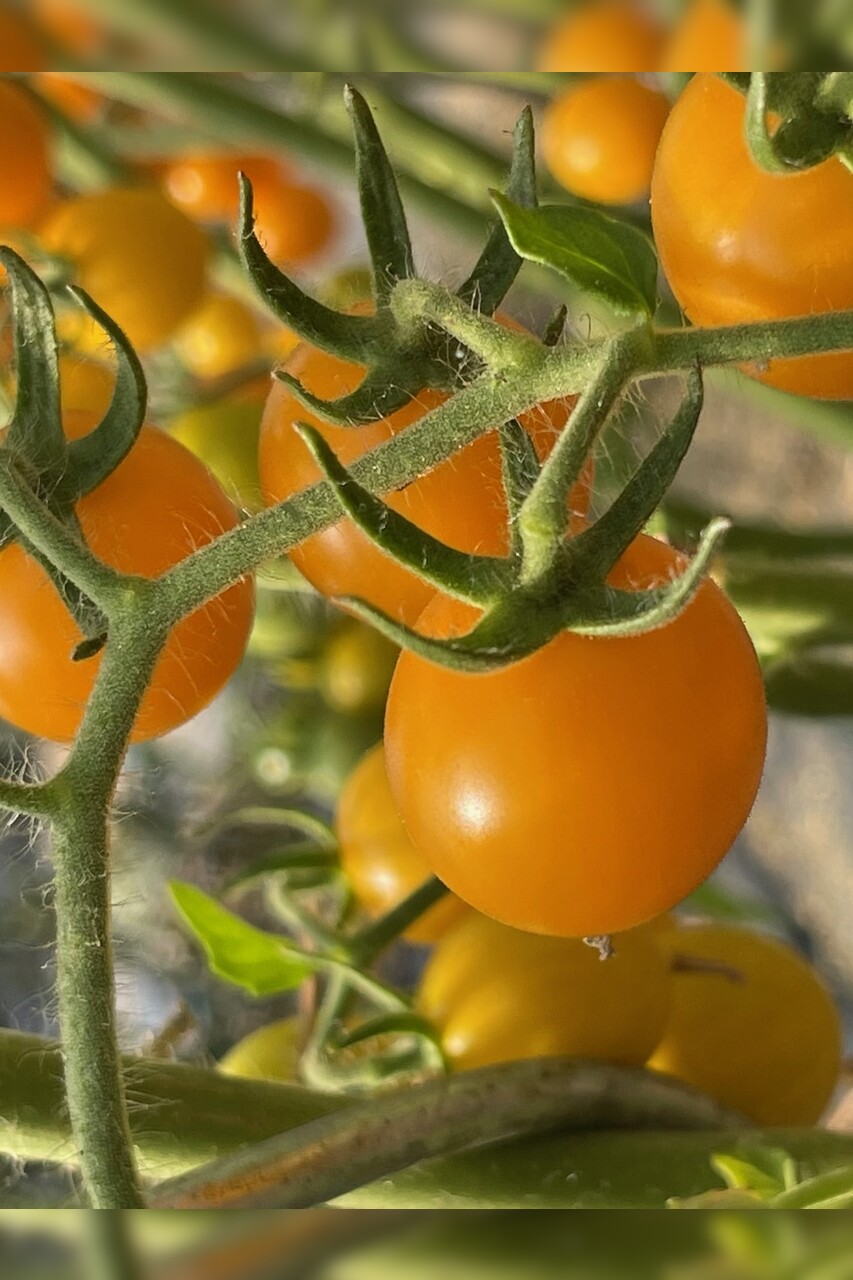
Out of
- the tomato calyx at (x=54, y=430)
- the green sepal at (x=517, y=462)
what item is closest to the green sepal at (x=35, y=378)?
the tomato calyx at (x=54, y=430)

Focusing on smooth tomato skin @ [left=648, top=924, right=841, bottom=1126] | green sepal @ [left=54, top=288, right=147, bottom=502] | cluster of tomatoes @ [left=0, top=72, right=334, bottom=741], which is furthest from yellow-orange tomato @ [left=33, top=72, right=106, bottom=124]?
smooth tomato skin @ [left=648, top=924, right=841, bottom=1126]

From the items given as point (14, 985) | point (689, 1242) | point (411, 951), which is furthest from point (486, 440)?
point (411, 951)

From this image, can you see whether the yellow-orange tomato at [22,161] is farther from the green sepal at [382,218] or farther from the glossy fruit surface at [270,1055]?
the glossy fruit surface at [270,1055]

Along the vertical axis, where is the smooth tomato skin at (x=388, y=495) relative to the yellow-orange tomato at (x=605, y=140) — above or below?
below

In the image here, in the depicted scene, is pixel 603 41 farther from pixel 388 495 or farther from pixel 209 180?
pixel 209 180

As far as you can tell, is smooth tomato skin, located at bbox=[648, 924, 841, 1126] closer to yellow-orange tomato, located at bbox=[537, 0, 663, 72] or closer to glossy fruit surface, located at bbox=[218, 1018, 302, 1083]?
glossy fruit surface, located at bbox=[218, 1018, 302, 1083]

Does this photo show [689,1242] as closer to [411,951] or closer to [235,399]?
[235,399]

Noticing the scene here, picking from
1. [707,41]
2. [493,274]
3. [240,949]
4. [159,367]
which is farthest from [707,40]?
[159,367]
